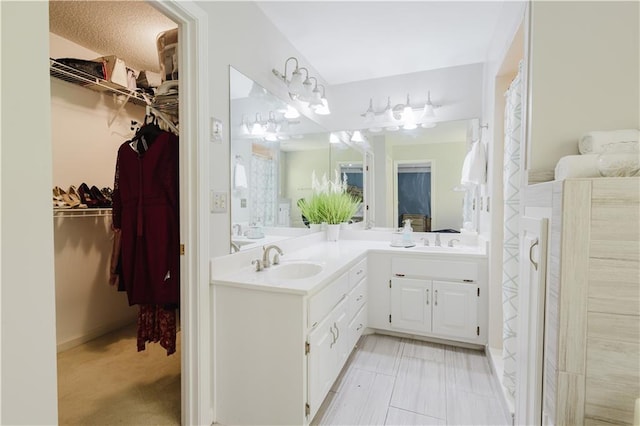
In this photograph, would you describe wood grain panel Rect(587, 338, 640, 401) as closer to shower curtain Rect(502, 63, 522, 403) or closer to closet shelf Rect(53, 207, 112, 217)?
shower curtain Rect(502, 63, 522, 403)

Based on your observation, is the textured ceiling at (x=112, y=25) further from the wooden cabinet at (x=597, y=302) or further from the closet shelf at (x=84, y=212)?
the wooden cabinet at (x=597, y=302)

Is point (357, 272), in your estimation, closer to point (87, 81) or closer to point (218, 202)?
point (218, 202)

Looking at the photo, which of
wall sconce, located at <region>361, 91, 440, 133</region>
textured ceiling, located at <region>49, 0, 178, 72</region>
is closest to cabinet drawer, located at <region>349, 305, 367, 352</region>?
wall sconce, located at <region>361, 91, 440, 133</region>

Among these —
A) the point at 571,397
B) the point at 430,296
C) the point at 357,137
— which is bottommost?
the point at 430,296

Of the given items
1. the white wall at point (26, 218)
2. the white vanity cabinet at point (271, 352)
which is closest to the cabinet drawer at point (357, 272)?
the white vanity cabinet at point (271, 352)

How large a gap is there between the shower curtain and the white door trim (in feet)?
5.47

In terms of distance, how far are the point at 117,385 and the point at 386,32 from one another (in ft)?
10.1

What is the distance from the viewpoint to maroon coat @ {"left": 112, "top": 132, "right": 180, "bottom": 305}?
1.60 meters

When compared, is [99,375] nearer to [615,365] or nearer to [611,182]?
[615,365]

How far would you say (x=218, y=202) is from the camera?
1.60 m

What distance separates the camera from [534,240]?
1.12m

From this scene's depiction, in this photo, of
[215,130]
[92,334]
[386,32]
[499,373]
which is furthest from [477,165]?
[92,334]

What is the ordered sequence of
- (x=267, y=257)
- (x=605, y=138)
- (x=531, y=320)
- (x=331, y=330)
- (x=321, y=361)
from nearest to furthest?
(x=605, y=138) → (x=531, y=320) → (x=321, y=361) → (x=331, y=330) → (x=267, y=257)

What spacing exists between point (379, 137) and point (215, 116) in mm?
1898
